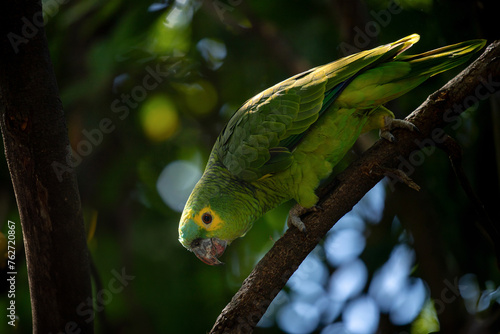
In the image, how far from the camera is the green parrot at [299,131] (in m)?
2.69

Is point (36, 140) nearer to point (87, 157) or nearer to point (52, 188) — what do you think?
point (52, 188)

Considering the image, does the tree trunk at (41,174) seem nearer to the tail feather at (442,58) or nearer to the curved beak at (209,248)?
the curved beak at (209,248)

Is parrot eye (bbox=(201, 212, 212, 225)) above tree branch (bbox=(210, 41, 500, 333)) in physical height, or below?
above

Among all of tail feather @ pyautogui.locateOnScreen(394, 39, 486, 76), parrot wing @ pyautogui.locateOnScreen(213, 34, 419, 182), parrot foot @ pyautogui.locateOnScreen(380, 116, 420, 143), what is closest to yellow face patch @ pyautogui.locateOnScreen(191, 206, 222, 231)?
parrot wing @ pyautogui.locateOnScreen(213, 34, 419, 182)

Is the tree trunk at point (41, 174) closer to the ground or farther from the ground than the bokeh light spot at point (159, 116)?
farther from the ground

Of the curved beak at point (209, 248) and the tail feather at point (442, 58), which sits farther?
the curved beak at point (209, 248)

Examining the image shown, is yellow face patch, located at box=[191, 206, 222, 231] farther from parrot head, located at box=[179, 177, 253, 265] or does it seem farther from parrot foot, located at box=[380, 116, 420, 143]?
parrot foot, located at box=[380, 116, 420, 143]

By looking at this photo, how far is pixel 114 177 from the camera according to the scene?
14.7ft

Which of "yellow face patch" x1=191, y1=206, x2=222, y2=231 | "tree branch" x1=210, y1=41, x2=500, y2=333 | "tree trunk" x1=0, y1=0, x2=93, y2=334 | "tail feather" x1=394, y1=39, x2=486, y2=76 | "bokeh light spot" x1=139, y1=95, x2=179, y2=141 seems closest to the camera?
"tree trunk" x1=0, y1=0, x2=93, y2=334

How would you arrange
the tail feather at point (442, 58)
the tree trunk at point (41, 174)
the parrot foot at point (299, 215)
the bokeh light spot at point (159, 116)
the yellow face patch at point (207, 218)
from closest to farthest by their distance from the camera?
the tree trunk at point (41, 174), the tail feather at point (442, 58), the parrot foot at point (299, 215), the yellow face patch at point (207, 218), the bokeh light spot at point (159, 116)

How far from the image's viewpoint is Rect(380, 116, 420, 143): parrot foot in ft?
8.48

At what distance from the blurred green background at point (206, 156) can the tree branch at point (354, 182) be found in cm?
72

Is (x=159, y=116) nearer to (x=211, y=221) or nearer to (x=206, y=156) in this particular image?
(x=206, y=156)

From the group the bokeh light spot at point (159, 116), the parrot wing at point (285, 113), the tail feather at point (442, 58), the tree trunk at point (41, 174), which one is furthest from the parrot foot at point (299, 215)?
the bokeh light spot at point (159, 116)
